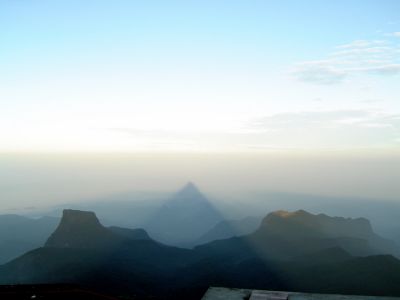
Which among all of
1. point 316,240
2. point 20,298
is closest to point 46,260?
point 316,240

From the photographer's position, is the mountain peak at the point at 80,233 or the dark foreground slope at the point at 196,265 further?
the mountain peak at the point at 80,233

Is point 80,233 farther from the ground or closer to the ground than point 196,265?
farther from the ground

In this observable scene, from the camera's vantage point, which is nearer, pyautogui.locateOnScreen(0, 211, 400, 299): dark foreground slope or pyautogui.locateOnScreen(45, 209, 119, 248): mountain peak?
pyautogui.locateOnScreen(0, 211, 400, 299): dark foreground slope

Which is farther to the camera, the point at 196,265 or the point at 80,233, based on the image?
the point at 80,233

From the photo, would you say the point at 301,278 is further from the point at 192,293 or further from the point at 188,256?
the point at 188,256
